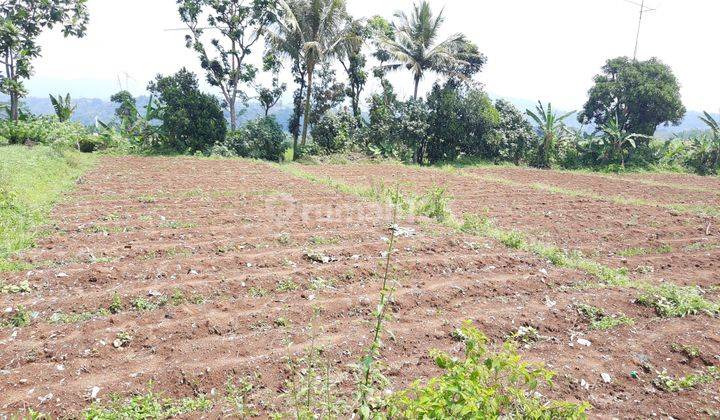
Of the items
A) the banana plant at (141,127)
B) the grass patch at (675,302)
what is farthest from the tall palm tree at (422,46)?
the grass patch at (675,302)

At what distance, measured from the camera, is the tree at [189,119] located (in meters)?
19.0

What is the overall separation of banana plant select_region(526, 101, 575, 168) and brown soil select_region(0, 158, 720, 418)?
13.4m

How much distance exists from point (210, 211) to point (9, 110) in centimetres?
1521

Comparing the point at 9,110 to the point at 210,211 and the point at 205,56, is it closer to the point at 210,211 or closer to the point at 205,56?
the point at 205,56

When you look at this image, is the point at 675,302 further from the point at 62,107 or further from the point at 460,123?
the point at 62,107

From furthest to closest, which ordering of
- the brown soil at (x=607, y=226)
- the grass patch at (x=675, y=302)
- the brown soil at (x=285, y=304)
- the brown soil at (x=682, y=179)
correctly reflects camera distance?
the brown soil at (x=682, y=179) → the brown soil at (x=607, y=226) → the grass patch at (x=675, y=302) → the brown soil at (x=285, y=304)

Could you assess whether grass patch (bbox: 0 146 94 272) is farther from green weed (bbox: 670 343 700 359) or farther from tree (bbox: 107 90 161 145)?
green weed (bbox: 670 343 700 359)

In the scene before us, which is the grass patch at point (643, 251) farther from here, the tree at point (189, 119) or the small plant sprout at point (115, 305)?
the tree at point (189, 119)

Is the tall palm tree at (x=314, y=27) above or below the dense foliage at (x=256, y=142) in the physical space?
above

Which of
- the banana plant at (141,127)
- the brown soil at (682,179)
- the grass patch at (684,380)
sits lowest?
the grass patch at (684,380)

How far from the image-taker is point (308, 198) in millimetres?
10375

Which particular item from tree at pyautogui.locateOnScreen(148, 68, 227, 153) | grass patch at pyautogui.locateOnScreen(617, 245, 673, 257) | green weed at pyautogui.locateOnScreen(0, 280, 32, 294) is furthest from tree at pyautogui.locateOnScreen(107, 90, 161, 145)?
grass patch at pyautogui.locateOnScreen(617, 245, 673, 257)

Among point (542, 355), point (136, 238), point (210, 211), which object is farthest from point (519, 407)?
point (210, 211)

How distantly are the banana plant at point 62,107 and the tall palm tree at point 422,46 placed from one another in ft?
46.8
